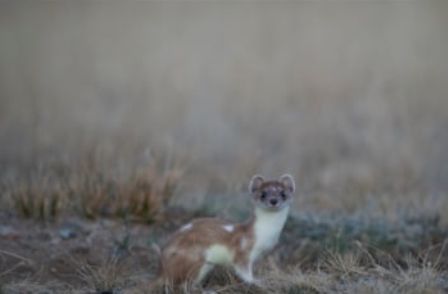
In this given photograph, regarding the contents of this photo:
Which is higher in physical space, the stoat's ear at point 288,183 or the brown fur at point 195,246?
the stoat's ear at point 288,183

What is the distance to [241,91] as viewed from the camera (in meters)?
16.5

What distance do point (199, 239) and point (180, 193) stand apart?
8.78 ft

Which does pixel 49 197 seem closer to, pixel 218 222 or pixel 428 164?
pixel 218 222

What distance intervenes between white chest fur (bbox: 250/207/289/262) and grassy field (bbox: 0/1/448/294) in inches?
9.6

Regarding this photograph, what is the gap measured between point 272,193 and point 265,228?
29 cm

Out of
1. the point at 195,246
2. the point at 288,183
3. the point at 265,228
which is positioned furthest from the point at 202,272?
the point at 288,183

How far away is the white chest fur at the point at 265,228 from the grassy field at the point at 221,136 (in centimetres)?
Result: 24

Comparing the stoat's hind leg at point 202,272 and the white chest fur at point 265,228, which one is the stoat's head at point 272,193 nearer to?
the white chest fur at point 265,228

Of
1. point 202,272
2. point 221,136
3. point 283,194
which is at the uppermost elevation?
point 283,194

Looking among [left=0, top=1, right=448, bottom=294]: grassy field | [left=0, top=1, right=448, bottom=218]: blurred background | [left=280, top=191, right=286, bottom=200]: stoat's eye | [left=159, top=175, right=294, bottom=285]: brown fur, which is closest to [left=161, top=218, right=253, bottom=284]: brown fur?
[left=159, top=175, right=294, bottom=285]: brown fur

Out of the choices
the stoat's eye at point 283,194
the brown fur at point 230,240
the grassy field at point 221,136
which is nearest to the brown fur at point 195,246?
the brown fur at point 230,240

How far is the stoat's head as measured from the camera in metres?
8.15

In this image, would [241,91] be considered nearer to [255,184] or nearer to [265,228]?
[255,184]

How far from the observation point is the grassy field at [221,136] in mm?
9156
